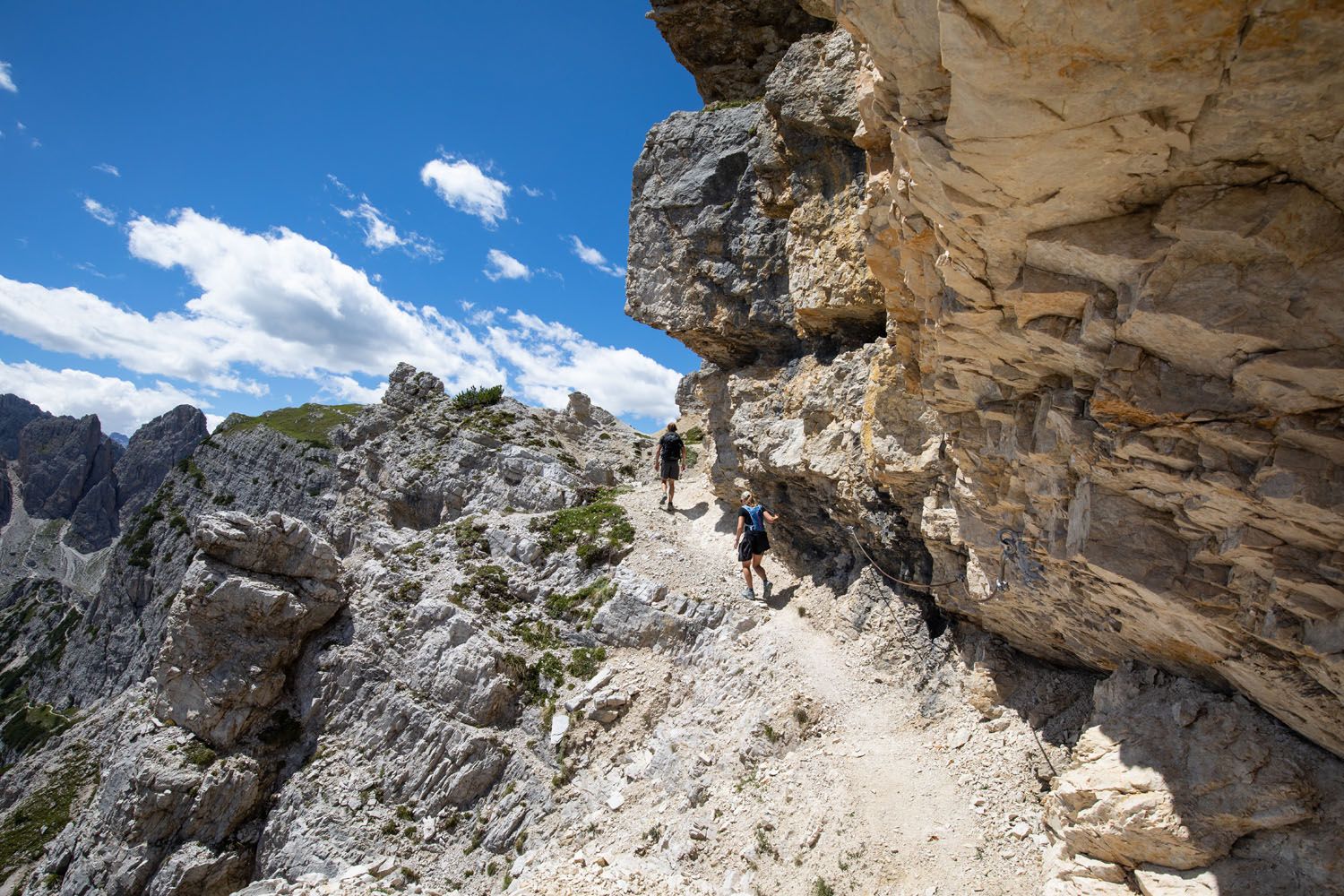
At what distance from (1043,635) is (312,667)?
2360 centimetres

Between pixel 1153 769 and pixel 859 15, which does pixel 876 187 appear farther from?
pixel 1153 769

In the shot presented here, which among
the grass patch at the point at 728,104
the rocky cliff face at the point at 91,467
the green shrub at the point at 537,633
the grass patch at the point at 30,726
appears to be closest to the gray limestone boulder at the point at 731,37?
the grass patch at the point at 728,104

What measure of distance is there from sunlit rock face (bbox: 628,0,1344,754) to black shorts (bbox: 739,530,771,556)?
5.88 m

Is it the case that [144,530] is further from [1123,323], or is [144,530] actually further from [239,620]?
[1123,323]

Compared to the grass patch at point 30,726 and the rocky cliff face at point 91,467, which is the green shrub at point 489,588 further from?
the rocky cliff face at point 91,467

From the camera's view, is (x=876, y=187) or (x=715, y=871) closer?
(x=876, y=187)

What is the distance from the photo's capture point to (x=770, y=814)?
1290 cm

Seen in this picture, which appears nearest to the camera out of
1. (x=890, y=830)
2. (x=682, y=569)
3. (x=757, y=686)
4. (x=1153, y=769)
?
(x=1153, y=769)

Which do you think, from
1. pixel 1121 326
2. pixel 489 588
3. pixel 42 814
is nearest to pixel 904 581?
pixel 1121 326

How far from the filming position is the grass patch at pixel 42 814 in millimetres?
31922

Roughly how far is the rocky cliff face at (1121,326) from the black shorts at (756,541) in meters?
A: 5.74

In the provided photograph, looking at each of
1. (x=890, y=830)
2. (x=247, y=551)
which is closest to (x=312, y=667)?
(x=247, y=551)

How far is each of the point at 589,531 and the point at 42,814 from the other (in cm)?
3809

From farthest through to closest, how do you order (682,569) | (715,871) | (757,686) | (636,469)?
(636,469), (682,569), (757,686), (715,871)
